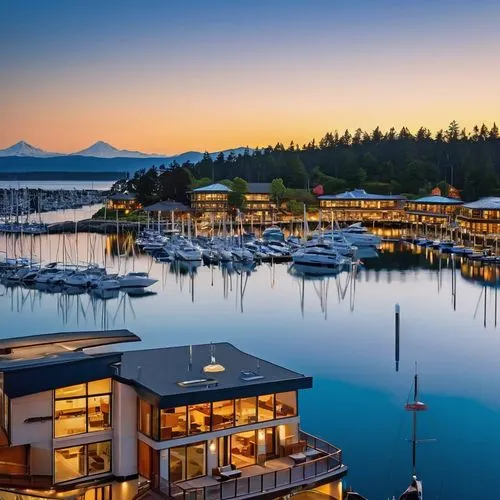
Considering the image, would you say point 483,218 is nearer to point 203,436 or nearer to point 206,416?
point 206,416

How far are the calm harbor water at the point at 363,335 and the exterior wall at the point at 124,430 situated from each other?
594 centimetres

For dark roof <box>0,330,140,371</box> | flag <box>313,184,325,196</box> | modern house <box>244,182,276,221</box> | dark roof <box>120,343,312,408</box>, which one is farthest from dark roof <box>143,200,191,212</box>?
dark roof <box>0,330,140,371</box>

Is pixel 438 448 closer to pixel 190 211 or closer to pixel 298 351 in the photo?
pixel 298 351

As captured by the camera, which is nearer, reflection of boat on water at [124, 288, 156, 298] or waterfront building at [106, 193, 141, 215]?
reflection of boat on water at [124, 288, 156, 298]

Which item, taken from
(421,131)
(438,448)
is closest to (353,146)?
(421,131)

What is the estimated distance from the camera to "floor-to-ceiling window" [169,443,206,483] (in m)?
9.08

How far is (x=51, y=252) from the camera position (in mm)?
60375

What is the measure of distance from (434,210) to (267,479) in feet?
242

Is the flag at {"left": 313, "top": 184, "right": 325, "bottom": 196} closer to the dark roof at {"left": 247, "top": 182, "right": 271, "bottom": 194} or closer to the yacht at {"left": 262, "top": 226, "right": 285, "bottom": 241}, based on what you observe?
the dark roof at {"left": 247, "top": 182, "right": 271, "bottom": 194}

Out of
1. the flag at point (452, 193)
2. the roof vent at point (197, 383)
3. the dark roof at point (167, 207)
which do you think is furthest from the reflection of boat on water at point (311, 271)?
the flag at point (452, 193)

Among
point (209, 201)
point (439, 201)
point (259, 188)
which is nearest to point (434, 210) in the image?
point (439, 201)

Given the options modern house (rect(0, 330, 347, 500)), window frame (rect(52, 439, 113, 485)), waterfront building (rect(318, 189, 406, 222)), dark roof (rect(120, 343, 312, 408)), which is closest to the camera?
modern house (rect(0, 330, 347, 500))

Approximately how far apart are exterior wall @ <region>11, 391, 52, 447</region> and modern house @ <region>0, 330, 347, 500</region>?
0.04 ft

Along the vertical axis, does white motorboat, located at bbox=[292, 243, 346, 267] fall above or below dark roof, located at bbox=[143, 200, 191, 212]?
below
